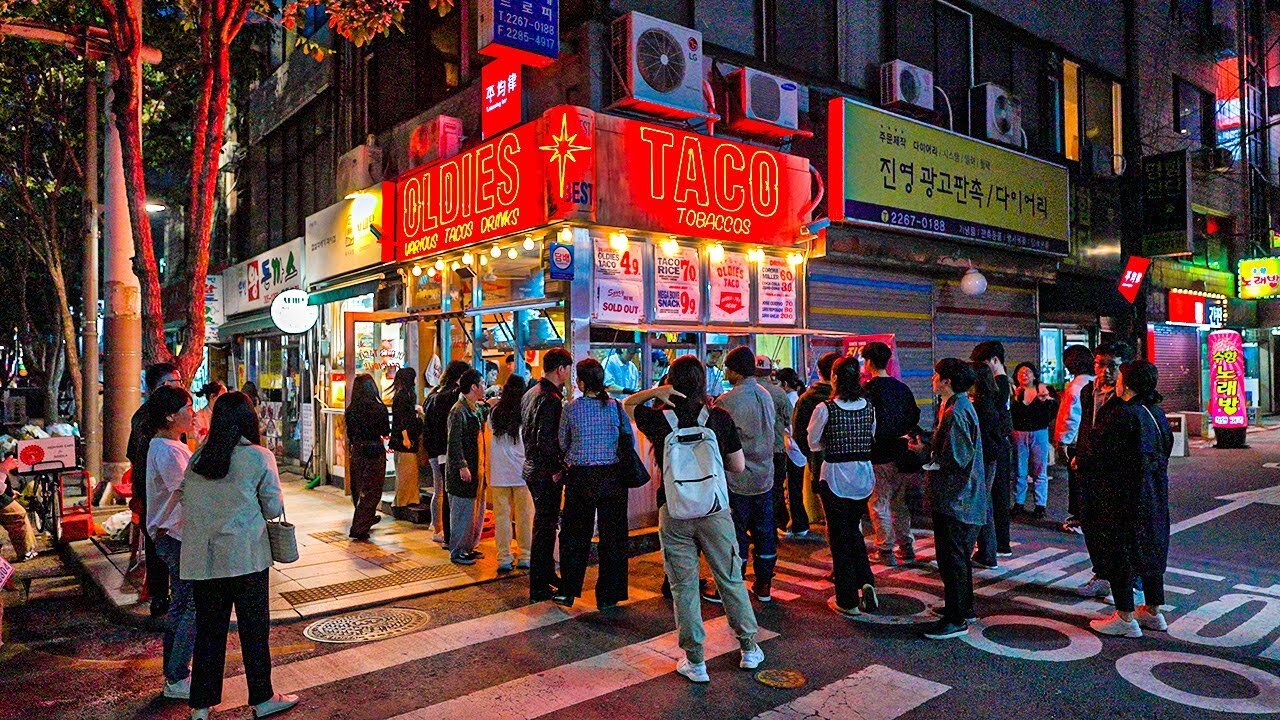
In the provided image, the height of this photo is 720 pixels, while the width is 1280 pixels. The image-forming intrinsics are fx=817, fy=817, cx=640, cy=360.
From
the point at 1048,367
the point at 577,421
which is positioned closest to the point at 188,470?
the point at 577,421

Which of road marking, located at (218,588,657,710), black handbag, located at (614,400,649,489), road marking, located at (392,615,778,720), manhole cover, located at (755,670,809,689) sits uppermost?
black handbag, located at (614,400,649,489)

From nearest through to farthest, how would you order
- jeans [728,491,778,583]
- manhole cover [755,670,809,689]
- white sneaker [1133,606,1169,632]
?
manhole cover [755,670,809,689] < white sneaker [1133,606,1169,632] < jeans [728,491,778,583]

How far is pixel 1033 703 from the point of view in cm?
470

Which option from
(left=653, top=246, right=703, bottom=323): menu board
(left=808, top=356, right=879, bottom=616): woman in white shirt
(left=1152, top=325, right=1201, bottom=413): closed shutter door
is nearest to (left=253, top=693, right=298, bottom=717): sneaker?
(left=808, top=356, right=879, bottom=616): woman in white shirt

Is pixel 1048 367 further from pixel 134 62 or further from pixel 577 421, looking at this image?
pixel 134 62

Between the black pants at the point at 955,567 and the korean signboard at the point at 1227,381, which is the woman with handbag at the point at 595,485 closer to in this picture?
the black pants at the point at 955,567

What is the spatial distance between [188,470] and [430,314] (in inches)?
288

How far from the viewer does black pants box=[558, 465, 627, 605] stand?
21.6 ft

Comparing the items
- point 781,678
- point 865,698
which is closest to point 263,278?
point 781,678

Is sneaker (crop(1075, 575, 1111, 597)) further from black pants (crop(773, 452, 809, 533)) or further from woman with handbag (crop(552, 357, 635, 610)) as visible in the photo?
woman with handbag (crop(552, 357, 635, 610))

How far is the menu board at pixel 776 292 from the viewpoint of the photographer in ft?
38.8

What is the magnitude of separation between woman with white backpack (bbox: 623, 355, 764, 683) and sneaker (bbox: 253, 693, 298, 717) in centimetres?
237

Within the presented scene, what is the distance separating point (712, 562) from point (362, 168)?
423 inches

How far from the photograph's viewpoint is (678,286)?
35.7 ft
